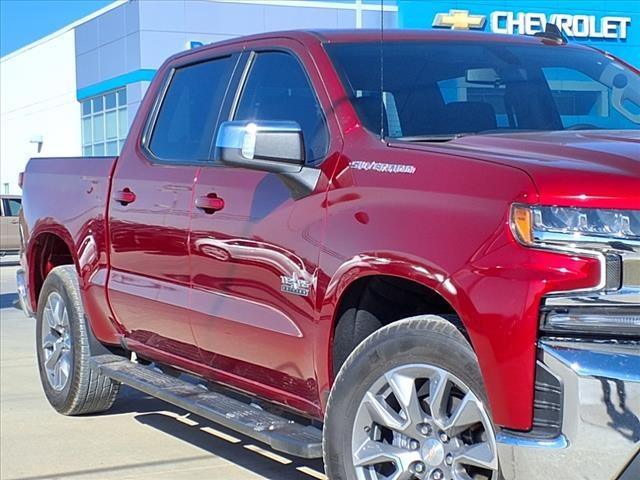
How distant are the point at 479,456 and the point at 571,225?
2.54 feet

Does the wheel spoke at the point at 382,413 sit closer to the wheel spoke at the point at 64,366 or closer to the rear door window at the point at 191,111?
the rear door window at the point at 191,111

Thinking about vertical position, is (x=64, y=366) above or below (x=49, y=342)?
below

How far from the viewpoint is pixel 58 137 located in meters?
37.8

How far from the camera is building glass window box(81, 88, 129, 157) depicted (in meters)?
32.4

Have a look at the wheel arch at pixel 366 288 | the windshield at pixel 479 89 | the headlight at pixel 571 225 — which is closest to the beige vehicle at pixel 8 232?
the windshield at pixel 479 89

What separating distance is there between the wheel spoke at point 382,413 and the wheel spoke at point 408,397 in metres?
0.04

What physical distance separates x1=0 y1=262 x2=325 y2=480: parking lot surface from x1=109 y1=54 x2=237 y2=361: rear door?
58 centimetres

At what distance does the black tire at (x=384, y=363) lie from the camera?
11.0ft

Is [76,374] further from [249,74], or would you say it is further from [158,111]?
[249,74]

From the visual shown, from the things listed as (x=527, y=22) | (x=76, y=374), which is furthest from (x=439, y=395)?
(x=527, y=22)

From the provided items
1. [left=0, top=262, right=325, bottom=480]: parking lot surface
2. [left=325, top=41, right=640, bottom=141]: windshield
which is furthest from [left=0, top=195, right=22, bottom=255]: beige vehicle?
[left=325, top=41, right=640, bottom=141]: windshield

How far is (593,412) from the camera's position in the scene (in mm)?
2951

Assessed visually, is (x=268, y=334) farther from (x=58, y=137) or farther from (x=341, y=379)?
(x=58, y=137)

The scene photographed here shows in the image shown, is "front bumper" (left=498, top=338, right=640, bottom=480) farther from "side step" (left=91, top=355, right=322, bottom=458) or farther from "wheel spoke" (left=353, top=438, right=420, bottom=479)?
"side step" (left=91, top=355, right=322, bottom=458)
